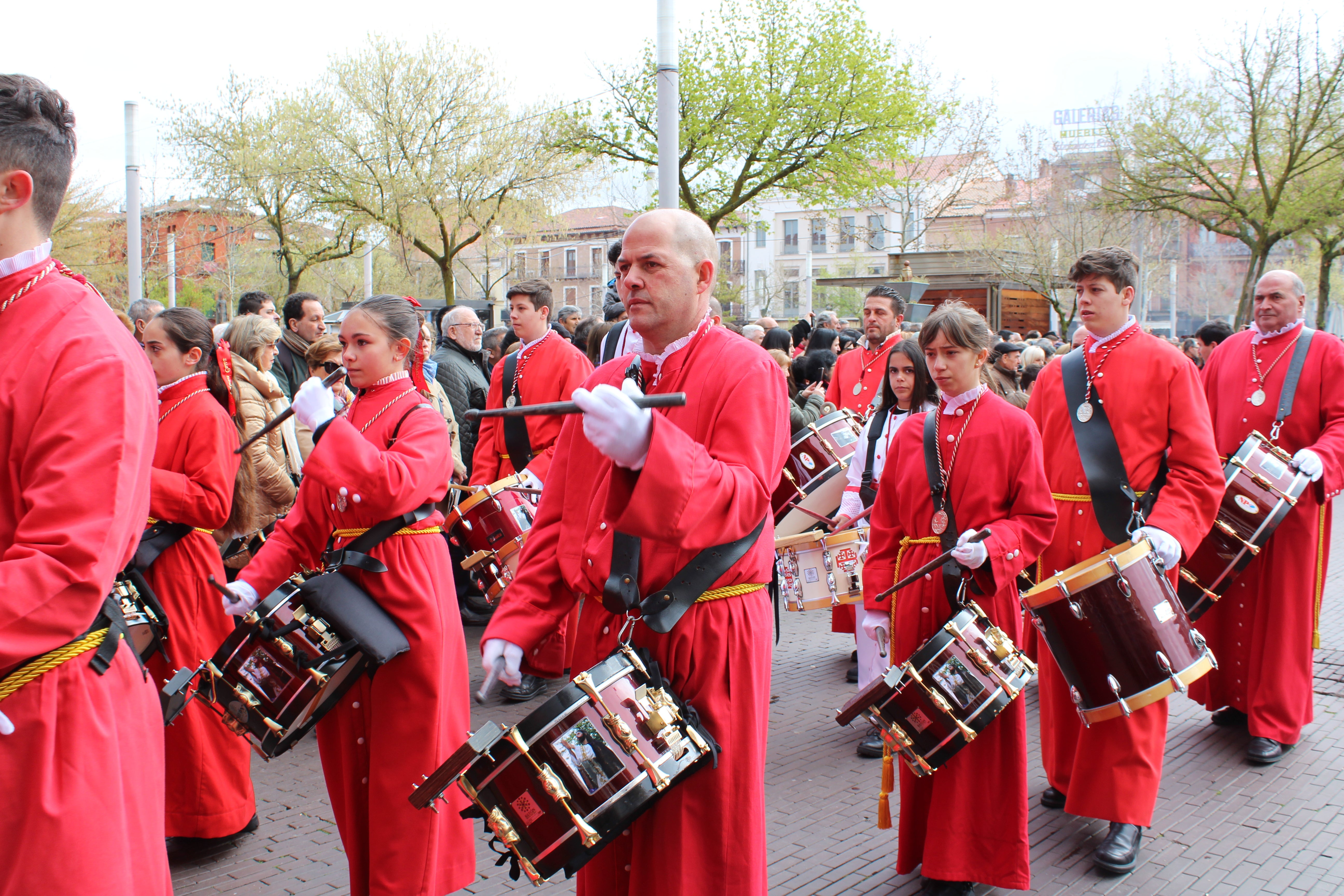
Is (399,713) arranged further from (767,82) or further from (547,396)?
(767,82)

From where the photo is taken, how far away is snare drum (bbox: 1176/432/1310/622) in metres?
5.19

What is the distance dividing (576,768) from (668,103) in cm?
629

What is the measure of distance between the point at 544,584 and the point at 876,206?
4450cm

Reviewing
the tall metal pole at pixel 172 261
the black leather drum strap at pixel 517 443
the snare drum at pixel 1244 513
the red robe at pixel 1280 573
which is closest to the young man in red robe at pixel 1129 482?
the snare drum at pixel 1244 513

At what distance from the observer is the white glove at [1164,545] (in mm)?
4191

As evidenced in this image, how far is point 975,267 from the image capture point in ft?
109

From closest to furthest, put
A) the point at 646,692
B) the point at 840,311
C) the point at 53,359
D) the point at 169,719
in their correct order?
1. the point at 53,359
2. the point at 646,692
3. the point at 169,719
4. the point at 840,311

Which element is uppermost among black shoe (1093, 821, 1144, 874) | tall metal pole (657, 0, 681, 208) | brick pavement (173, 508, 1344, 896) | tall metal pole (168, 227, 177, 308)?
tall metal pole (168, 227, 177, 308)

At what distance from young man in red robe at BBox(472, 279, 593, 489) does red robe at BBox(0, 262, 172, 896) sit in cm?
461

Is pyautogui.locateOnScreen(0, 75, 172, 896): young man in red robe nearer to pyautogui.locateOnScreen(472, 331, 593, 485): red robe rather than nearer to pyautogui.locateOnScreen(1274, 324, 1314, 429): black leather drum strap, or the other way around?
pyautogui.locateOnScreen(472, 331, 593, 485): red robe

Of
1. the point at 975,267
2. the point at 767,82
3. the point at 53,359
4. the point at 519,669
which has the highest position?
the point at 767,82

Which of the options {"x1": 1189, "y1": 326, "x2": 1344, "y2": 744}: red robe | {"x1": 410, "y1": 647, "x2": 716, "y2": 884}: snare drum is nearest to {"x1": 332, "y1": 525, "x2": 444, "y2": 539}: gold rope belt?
{"x1": 410, "y1": 647, "x2": 716, "y2": 884}: snare drum

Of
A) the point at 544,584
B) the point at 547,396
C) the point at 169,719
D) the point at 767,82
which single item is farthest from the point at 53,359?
the point at 767,82

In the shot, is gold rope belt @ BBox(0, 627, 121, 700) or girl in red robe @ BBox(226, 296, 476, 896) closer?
gold rope belt @ BBox(0, 627, 121, 700)
